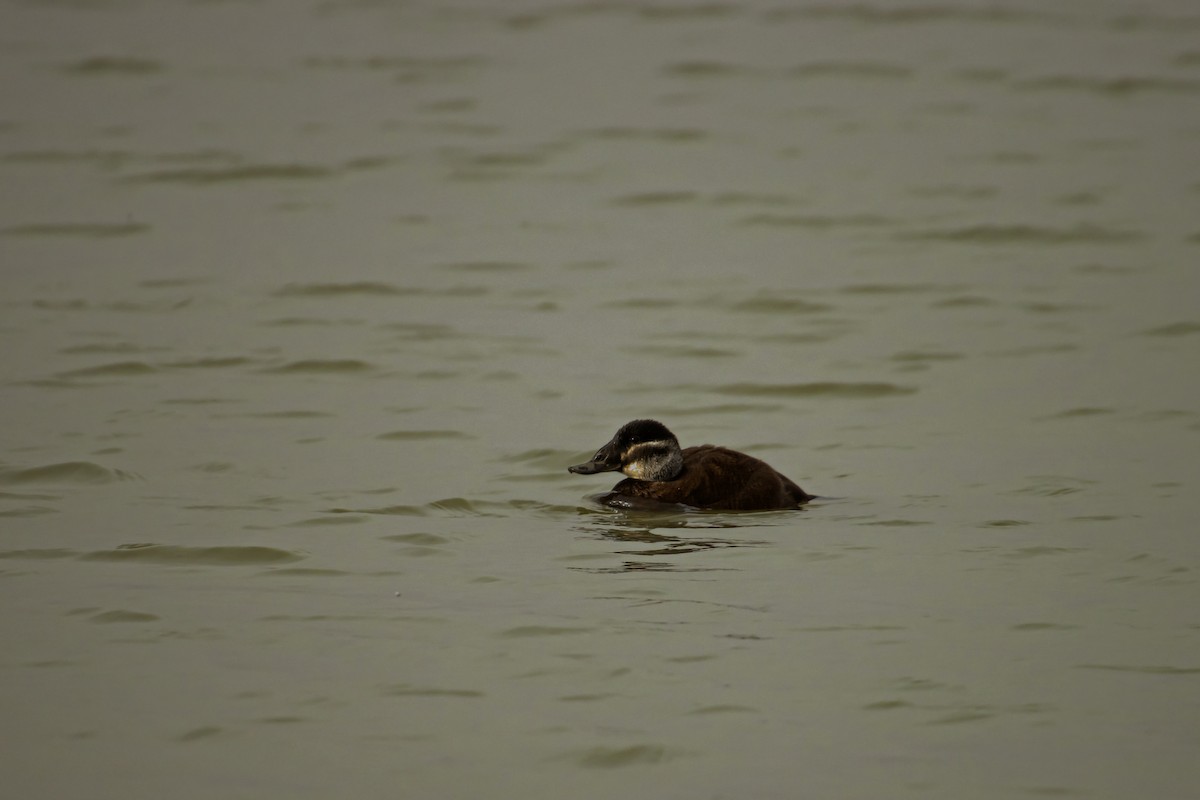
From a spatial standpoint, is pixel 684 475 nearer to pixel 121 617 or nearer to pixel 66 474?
pixel 121 617

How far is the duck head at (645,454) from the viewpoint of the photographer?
8805 mm

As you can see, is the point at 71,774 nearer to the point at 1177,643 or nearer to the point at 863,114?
the point at 1177,643

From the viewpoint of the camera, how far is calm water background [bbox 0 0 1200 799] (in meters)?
6.01

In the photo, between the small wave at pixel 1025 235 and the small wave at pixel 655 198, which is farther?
the small wave at pixel 655 198

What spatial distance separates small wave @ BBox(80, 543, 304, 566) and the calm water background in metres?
0.02

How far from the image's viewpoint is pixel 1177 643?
22.0ft

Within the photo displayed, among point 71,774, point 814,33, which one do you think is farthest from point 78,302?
point 814,33

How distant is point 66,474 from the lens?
30.1ft

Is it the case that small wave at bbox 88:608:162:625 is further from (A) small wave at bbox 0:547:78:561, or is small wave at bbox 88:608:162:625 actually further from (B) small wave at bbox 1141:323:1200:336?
(B) small wave at bbox 1141:323:1200:336

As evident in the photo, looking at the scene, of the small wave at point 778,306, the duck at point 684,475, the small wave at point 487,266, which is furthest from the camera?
the small wave at point 487,266

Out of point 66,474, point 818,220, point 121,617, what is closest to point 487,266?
point 818,220

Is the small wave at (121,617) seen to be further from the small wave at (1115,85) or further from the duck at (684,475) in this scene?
the small wave at (1115,85)

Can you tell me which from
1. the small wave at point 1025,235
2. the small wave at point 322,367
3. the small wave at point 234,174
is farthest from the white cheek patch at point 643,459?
the small wave at point 234,174

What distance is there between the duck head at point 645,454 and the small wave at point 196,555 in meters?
1.71
